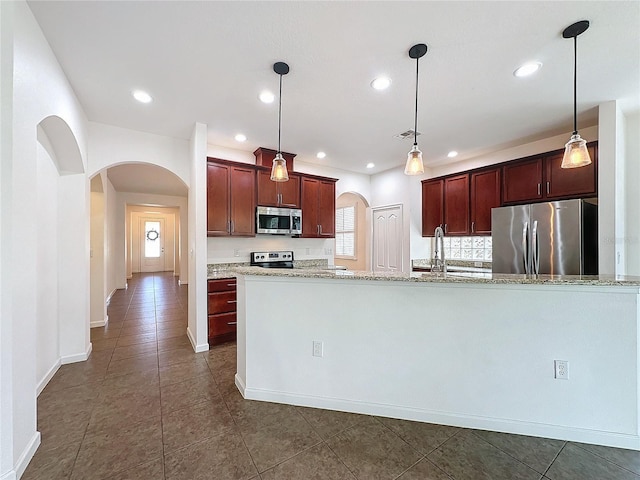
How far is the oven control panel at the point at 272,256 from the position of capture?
442 cm

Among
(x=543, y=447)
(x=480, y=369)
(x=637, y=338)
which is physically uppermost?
(x=637, y=338)

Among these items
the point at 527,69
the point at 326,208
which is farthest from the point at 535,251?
the point at 326,208

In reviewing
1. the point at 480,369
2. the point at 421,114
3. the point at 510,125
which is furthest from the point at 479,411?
the point at 510,125

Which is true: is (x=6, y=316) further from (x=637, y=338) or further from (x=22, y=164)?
(x=637, y=338)

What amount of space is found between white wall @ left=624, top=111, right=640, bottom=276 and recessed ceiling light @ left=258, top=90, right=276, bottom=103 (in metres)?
3.87

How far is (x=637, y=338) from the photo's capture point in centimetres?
175

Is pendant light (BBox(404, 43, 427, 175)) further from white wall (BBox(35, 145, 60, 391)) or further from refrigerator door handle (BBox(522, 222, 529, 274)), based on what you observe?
white wall (BBox(35, 145, 60, 391))

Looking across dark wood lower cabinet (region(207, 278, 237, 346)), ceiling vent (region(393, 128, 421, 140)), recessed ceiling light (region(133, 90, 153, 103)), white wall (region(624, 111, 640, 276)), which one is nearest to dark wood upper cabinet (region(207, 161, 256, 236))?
dark wood lower cabinet (region(207, 278, 237, 346))

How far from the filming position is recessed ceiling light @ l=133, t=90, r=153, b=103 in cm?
267

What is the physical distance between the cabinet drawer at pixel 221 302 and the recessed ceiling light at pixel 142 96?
225 cm

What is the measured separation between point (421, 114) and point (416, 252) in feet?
9.08

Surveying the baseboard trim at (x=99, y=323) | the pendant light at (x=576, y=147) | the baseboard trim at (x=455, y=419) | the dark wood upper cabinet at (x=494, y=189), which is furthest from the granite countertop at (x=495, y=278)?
the baseboard trim at (x=99, y=323)

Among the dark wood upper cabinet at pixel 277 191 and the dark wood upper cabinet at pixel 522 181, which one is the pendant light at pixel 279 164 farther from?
the dark wood upper cabinet at pixel 522 181

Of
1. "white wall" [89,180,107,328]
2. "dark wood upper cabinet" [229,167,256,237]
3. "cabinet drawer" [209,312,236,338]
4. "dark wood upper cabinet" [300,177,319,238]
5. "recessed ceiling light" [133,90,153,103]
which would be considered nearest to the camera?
"recessed ceiling light" [133,90,153,103]
